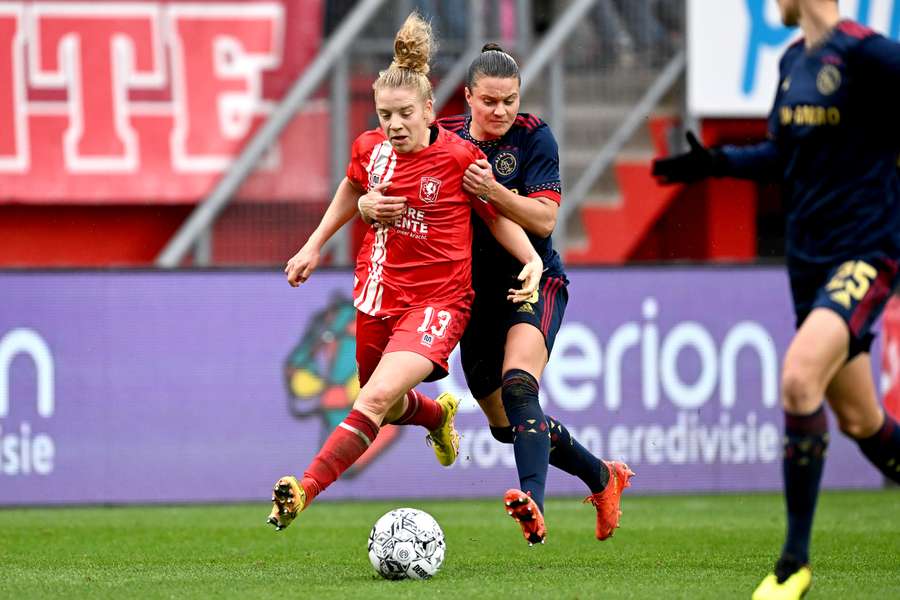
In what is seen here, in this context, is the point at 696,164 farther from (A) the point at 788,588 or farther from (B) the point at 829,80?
(A) the point at 788,588

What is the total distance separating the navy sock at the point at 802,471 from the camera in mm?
5473

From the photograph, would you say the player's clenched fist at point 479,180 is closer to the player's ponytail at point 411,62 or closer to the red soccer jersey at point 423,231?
the red soccer jersey at point 423,231

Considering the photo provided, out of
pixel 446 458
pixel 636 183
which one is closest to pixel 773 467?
pixel 636 183

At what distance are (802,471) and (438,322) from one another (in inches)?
71.1

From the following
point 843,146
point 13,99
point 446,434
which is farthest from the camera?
point 13,99

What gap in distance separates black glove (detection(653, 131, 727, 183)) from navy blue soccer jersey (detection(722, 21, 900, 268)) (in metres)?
0.35

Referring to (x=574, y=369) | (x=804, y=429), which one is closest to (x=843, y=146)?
(x=804, y=429)

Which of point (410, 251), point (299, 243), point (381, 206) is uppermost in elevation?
point (381, 206)

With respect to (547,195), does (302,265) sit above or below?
below

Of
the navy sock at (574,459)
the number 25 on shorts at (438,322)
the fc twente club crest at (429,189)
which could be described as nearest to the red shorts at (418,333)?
the number 25 on shorts at (438,322)

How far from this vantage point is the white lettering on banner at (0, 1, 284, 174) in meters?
13.2

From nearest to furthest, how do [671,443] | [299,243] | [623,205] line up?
[671,443], [299,243], [623,205]

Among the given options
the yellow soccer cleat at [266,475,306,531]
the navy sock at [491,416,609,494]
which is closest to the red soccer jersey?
the navy sock at [491,416,609,494]

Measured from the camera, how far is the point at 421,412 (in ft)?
24.3
